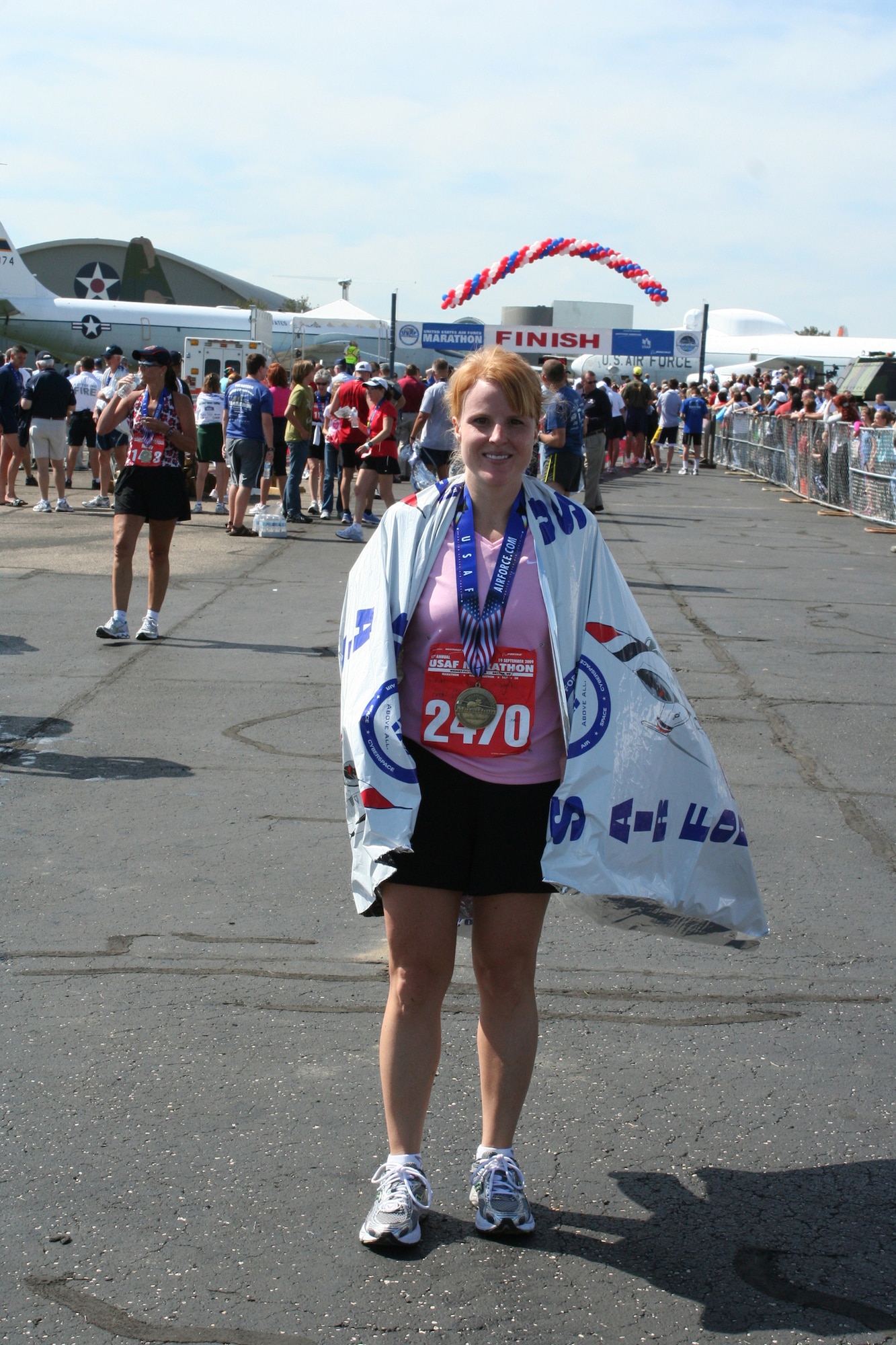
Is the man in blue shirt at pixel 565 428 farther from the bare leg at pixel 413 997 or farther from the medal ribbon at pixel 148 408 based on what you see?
Result: the bare leg at pixel 413 997

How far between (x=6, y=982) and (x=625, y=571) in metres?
10.4

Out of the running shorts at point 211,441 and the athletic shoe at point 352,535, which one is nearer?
the athletic shoe at point 352,535

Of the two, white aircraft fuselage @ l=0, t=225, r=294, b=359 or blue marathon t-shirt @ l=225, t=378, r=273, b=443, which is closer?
blue marathon t-shirt @ l=225, t=378, r=273, b=443

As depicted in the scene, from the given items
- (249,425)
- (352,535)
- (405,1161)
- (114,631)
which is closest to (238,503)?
(249,425)

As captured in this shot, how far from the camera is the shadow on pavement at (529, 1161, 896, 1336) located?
2.58 meters

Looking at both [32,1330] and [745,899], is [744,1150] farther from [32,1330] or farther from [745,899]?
[32,1330]

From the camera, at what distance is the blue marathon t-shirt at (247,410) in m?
14.0

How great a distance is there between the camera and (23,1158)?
2994 mm

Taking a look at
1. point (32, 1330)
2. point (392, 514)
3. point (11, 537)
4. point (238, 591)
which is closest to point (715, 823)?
point (392, 514)

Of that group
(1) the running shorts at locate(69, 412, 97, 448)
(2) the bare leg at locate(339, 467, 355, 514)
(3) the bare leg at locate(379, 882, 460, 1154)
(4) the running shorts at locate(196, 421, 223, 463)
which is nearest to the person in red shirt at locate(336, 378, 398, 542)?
(2) the bare leg at locate(339, 467, 355, 514)

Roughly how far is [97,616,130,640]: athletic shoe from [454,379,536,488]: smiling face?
6.45 meters

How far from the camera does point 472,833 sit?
2762 millimetres

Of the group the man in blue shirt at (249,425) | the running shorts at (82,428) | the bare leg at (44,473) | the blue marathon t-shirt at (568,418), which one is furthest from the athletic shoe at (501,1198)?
the running shorts at (82,428)

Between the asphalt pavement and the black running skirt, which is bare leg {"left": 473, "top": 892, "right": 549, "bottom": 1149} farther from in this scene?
the black running skirt
